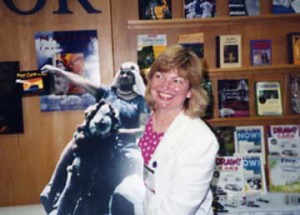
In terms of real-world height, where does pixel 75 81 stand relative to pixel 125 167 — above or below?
above

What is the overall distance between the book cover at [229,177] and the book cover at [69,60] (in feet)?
3.00

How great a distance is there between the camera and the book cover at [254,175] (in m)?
2.29

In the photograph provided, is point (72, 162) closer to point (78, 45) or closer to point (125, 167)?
point (125, 167)

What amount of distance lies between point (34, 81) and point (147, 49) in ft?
2.30

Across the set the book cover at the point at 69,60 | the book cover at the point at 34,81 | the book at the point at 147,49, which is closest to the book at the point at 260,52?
the book at the point at 147,49

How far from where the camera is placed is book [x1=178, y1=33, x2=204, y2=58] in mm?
2242

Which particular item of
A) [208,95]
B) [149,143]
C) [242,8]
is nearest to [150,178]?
[149,143]

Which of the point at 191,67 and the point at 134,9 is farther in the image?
the point at 134,9

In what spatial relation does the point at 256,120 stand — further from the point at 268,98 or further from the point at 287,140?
the point at 287,140

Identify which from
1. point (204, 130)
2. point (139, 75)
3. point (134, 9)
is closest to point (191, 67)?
point (204, 130)

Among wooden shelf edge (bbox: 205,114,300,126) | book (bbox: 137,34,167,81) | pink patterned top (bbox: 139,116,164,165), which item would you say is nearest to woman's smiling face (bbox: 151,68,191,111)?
pink patterned top (bbox: 139,116,164,165)

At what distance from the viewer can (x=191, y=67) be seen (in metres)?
1.38

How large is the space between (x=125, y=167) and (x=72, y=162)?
1.04ft

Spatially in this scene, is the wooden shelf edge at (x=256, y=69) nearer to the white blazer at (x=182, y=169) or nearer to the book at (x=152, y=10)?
the book at (x=152, y=10)
